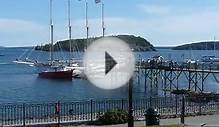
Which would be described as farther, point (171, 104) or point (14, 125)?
point (171, 104)

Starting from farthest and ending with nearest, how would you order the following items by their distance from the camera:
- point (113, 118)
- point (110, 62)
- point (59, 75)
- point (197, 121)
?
point (59, 75)
point (197, 121)
point (113, 118)
point (110, 62)

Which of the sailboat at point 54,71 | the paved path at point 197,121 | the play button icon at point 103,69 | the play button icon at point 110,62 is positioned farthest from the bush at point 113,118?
the sailboat at point 54,71

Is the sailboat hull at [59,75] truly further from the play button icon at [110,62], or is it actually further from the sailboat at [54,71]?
the play button icon at [110,62]

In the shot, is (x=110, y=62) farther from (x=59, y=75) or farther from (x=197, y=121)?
(x=59, y=75)

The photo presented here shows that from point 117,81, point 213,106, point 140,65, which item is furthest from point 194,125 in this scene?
point 117,81

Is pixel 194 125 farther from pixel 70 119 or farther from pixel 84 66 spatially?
pixel 84 66

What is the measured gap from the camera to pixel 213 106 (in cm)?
3466

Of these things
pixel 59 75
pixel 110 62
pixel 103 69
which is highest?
pixel 110 62

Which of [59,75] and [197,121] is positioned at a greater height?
[197,121]

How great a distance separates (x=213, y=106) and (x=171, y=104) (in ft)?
9.08

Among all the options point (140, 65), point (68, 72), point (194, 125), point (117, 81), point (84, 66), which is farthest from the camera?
point (84, 66)

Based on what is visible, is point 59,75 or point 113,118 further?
point 59,75

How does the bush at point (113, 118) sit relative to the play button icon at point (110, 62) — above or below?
below

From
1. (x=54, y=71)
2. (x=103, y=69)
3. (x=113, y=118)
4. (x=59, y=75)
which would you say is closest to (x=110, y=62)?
(x=113, y=118)
